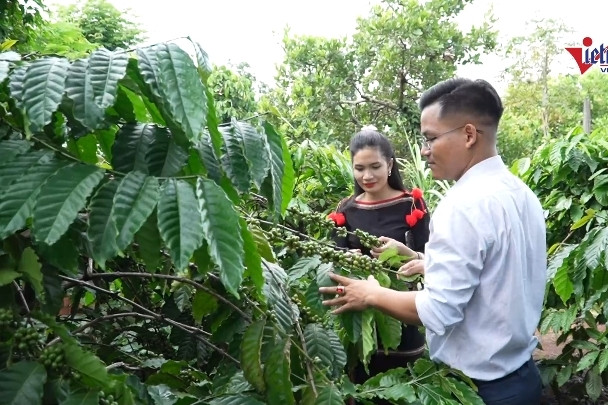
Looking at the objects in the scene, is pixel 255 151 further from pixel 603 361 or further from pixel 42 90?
pixel 603 361

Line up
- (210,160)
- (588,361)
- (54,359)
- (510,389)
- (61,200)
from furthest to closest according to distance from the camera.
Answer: (588,361)
(510,389)
(210,160)
(54,359)
(61,200)

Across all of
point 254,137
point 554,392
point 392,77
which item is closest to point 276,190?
point 254,137

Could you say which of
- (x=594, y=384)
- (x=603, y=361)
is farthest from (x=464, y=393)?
(x=594, y=384)

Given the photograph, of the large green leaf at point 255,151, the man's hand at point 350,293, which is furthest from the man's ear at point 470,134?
the large green leaf at point 255,151

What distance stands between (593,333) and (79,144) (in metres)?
3.03

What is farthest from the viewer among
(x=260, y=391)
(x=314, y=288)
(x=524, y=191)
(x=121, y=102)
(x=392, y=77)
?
(x=392, y=77)

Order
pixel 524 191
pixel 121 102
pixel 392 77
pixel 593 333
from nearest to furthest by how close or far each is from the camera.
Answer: pixel 121 102 < pixel 524 191 < pixel 593 333 < pixel 392 77

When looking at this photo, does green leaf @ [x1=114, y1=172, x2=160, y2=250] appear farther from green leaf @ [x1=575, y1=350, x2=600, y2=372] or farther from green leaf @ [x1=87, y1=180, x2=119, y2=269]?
green leaf @ [x1=575, y1=350, x2=600, y2=372]

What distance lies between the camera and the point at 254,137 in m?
1.06

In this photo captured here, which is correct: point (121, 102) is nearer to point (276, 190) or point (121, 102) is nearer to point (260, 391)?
point (276, 190)

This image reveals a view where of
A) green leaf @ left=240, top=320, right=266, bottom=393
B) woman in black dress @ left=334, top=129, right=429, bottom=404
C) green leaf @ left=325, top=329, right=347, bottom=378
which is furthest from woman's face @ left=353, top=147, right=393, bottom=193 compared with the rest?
green leaf @ left=240, top=320, right=266, bottom=393

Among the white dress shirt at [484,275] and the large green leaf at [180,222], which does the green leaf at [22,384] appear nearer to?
the large green leaf at [180,222]

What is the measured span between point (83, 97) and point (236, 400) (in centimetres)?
58

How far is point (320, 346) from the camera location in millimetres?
1329
